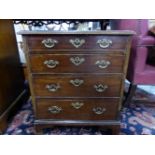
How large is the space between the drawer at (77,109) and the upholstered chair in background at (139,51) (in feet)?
1.14

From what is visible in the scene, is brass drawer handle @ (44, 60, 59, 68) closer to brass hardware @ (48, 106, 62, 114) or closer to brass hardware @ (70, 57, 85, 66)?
brass hardware @ (70, 57, 85, 66)

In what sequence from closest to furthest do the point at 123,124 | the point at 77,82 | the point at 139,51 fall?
1. the point at 77,82
2. the point at 139,51
3. the point at 123,124

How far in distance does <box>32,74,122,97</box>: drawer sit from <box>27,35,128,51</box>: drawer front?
17 cm

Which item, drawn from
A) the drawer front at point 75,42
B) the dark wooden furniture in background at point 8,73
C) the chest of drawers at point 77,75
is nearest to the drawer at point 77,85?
the chest of drawers at point 77,75

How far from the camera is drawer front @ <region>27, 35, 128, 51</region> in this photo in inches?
36.4

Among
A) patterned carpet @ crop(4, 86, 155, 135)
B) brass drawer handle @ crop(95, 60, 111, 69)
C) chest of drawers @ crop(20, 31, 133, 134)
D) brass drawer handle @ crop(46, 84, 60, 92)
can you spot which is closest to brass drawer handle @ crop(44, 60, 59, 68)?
chest of drawers @ crop(20, 31, 133, 134)

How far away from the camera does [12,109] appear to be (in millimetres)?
1365

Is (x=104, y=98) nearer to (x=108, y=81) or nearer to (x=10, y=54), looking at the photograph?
(x=108, y=81)

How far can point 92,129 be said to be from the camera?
4.16 feet

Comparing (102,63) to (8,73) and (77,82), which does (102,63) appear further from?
(8,73)

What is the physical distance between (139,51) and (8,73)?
96cm

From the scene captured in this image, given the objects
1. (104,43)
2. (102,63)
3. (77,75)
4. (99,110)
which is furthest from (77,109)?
(104,43)

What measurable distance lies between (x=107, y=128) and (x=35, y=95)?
0.53m
